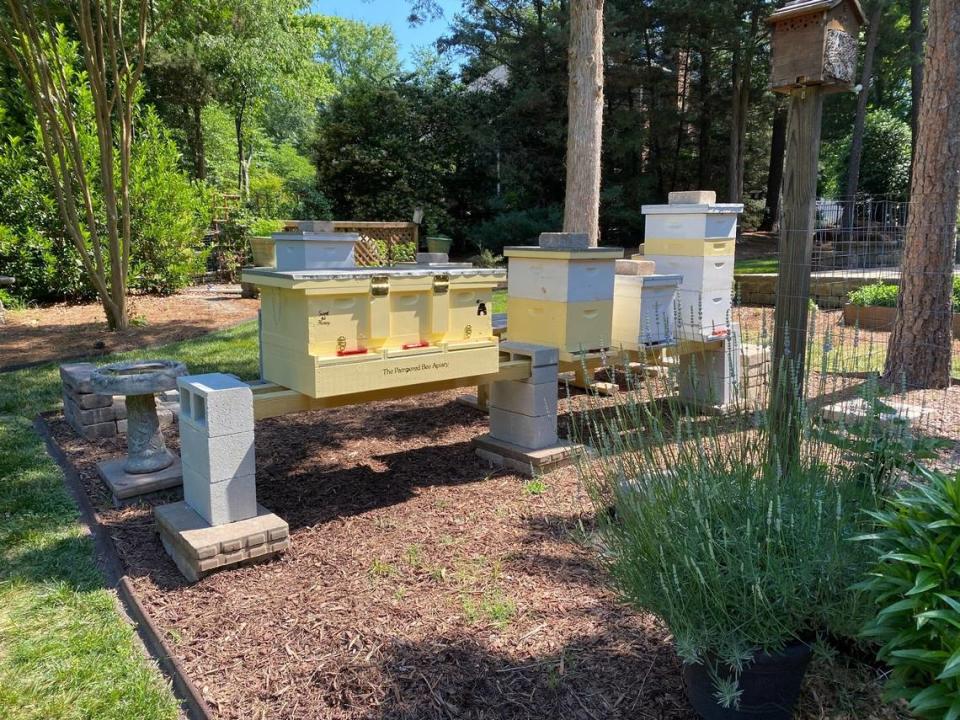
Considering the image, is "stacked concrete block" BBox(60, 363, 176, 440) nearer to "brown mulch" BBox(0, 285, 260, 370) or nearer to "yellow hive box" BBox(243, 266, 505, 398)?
"yellow hive box" BBox(243, 266, 505, 398)

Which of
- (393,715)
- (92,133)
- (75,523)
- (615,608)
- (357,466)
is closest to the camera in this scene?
(393,715)

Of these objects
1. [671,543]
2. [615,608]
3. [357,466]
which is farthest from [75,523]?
[671,543]

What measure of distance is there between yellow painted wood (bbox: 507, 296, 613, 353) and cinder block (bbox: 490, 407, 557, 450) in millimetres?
483

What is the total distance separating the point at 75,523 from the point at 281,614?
164 centimetres

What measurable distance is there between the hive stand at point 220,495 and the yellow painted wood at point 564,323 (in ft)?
6.29

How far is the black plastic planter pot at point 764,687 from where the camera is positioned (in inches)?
81.5

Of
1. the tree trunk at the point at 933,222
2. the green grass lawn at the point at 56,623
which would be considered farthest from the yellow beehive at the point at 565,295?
the tree trunk at the point at 933,222

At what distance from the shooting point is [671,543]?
2.08m

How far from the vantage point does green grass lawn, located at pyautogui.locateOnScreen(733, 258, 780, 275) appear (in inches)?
524

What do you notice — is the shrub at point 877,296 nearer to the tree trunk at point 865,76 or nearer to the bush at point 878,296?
the bush at point 878,296

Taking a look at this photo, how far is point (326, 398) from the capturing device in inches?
144

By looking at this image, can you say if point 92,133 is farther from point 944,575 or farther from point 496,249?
point 944,575

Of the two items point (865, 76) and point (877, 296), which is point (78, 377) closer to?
point (877, 296)

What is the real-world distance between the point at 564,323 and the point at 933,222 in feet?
12.7
